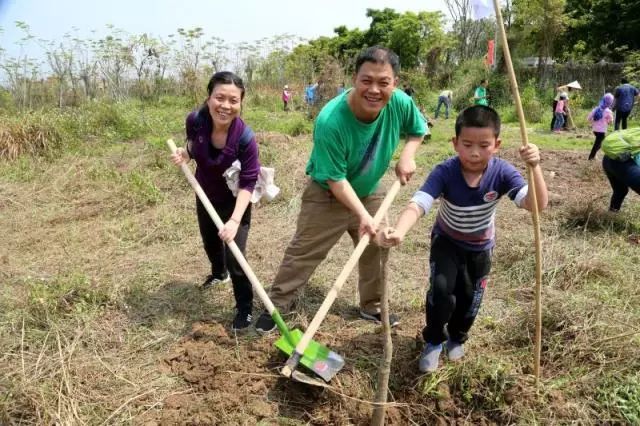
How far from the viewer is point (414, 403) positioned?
2.33 meters

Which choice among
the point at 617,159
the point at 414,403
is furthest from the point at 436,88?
the point at 414,403

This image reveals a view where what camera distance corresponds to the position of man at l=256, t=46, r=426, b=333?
2238 millimetres

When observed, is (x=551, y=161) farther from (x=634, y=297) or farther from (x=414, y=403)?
(x=414, y=403)

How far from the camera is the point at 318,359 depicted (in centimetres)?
236

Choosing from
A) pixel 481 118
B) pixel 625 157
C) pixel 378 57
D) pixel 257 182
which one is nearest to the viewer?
pixel 481 118

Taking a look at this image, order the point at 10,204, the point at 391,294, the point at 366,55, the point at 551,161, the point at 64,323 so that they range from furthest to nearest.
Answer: the point at 551,161 → the point at 10,204 → the point at 391,294 → the point at 64,323 → the point at 366,55

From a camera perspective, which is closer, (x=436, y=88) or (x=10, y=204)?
(x=10, y=204)

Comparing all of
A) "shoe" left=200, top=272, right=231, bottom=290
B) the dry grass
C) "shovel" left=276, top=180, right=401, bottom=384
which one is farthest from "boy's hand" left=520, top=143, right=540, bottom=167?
the dry grass

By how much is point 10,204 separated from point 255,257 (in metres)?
3.61

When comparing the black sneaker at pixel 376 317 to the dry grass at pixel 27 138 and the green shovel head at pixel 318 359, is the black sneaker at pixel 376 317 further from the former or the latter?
the dry grass at pixel 27 138

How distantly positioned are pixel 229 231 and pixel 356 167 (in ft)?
2.60

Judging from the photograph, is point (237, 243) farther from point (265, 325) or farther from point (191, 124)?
point (191, 124)

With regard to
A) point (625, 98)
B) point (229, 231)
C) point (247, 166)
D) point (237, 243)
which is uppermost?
point (625, 98)

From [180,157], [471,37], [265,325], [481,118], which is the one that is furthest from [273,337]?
[471,37]
